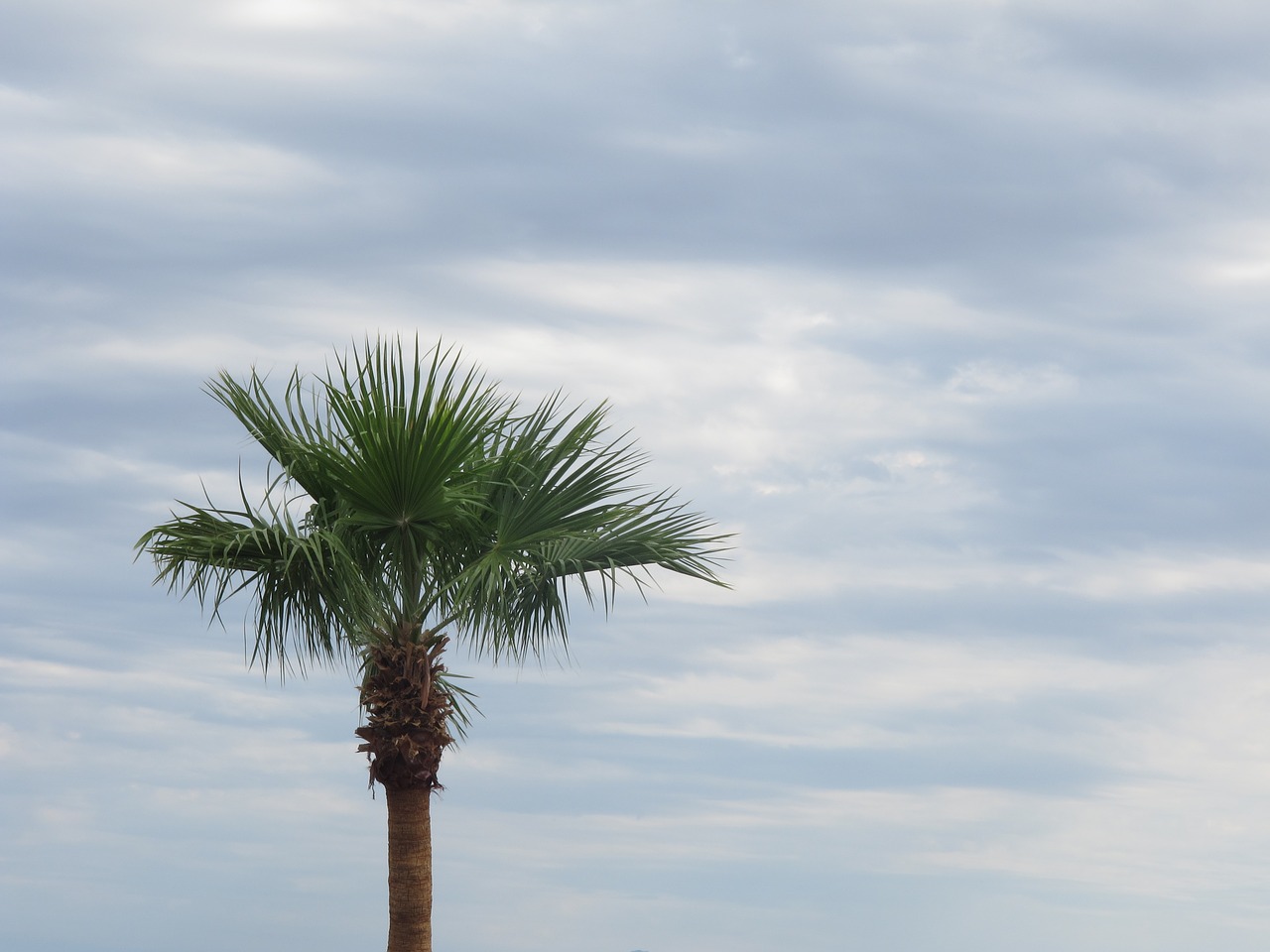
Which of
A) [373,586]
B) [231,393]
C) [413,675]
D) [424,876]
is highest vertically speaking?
[231,393]

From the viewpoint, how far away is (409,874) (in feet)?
49.5

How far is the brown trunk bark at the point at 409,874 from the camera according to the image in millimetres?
15070

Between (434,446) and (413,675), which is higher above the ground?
(434,446)

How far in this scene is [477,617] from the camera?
15.1 metres

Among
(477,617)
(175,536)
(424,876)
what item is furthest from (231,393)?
(424,876)

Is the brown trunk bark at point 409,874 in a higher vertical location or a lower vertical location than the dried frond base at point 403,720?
lower

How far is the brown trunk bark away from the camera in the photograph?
15070mm

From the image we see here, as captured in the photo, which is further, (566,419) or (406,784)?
(566,419)

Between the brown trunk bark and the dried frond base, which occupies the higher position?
the dried frond base

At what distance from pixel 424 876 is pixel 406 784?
97 centimetres

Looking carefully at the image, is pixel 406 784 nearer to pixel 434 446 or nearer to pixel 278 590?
pixel 278 590

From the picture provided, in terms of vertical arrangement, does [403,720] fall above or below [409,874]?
above

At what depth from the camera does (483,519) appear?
51.2 ft

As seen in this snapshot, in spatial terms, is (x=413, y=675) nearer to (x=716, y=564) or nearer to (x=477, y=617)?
(x=477, y=617)
